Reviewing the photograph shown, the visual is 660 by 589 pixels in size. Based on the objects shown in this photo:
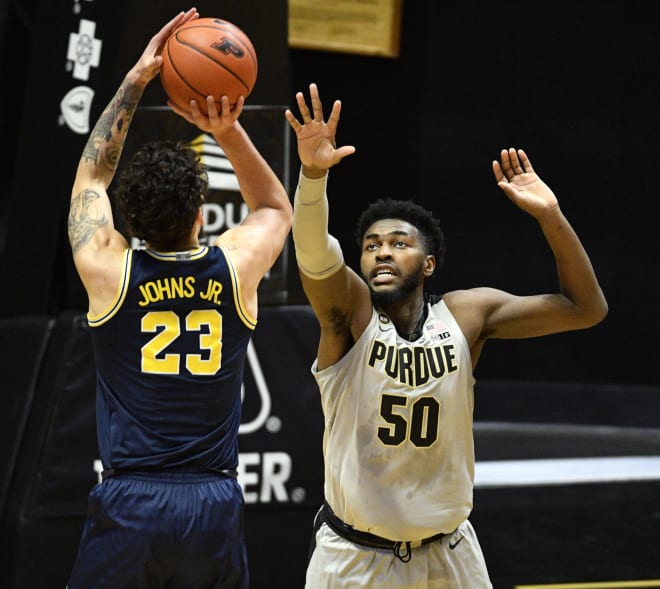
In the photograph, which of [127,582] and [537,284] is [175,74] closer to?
[127,582]

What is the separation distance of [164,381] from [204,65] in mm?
1213

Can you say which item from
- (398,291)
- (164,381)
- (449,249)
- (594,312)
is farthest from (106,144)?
(449,249)

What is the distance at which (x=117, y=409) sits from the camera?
134 inches

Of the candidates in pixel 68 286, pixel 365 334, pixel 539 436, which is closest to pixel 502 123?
pixel 539 436

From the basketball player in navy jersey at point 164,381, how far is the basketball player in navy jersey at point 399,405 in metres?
0.47

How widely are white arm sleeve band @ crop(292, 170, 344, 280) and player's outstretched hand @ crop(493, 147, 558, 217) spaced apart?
0.74m

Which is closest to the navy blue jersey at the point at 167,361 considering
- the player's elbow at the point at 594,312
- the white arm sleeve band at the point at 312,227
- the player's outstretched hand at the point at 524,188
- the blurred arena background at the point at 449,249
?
the white arm sleeve band at the point at 312,227

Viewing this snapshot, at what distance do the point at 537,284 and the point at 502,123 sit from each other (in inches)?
52.9

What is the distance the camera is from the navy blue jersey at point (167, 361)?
3.37 meters

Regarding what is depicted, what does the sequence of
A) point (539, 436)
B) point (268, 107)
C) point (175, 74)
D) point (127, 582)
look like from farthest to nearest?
point (539, 436), point (268, 107), point (175, 74), point (127, 582)

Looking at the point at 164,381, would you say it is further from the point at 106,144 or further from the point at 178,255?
the point at 106,144

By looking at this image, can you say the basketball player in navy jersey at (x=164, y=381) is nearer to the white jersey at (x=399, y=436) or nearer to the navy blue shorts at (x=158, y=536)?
the navy blue shorts at (x=158, y=536)

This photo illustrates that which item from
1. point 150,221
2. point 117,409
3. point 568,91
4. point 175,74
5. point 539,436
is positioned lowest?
point 539,436

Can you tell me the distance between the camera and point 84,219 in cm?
352
